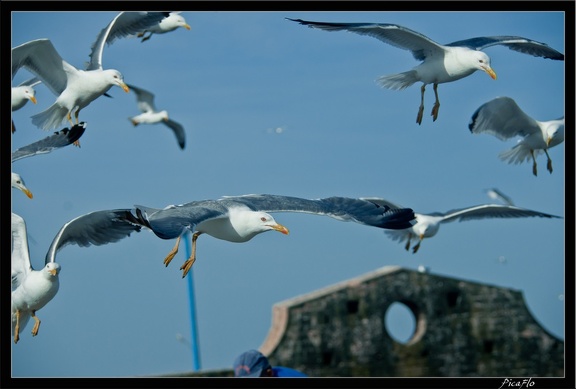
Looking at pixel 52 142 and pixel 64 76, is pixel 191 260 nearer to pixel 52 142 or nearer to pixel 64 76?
pixel 52 142

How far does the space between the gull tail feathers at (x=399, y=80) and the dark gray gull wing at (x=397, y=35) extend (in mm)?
90

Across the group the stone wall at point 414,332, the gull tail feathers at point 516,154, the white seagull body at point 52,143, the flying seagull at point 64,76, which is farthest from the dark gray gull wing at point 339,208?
the stone wall at point 414,332

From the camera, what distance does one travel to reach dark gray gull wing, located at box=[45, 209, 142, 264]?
18.0 feet

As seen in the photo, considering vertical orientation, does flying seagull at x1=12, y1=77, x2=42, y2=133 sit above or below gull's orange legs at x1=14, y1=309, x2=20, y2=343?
above

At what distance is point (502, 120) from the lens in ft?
22.1

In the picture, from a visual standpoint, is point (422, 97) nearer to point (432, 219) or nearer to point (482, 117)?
point (482, 117)

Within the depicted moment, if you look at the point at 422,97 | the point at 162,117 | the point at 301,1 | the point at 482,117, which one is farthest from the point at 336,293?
the point at 301,1

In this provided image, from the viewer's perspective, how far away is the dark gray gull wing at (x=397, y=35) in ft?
18.2

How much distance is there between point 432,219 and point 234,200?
2.61 metres

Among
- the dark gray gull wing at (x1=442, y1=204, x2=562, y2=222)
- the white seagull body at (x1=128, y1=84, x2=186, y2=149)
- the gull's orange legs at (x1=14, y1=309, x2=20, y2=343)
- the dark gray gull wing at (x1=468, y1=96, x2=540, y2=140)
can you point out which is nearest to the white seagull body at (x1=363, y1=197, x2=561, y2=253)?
the dark gray gull wing at (x1=442, y1=204, x2=562, y2=222)

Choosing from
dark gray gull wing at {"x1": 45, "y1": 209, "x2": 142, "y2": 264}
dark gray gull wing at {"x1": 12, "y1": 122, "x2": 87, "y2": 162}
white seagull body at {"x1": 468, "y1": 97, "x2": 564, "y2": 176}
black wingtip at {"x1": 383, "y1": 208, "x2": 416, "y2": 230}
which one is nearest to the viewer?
black wingtip at {"x1": 383, "y1": 208, "x2": 416, "y2": 230}

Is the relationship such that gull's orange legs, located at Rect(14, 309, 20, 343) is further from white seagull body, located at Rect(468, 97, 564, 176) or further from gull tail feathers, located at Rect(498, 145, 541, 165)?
gull tail feathers, located at Rect(498, 145, 541, 165)

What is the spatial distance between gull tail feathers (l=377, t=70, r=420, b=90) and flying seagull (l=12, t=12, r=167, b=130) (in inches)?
43.9

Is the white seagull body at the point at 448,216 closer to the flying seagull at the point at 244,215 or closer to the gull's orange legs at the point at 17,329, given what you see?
the flying seagull at the point at 244,215
